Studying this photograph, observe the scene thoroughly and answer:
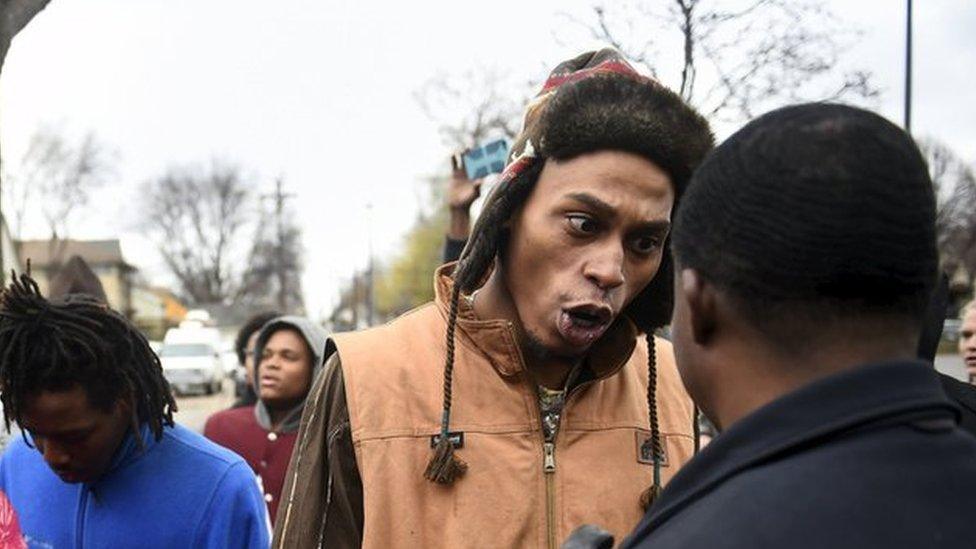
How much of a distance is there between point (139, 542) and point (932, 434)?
2.25 m

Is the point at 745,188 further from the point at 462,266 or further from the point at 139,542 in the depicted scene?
the point at 139,542

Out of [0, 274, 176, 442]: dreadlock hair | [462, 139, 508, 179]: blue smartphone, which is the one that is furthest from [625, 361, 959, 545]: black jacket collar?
[462, 139, 508, 179]: blue smartphone

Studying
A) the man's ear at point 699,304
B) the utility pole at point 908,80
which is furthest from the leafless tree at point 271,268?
the man's ear at point 699,304

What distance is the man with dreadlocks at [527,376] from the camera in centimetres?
241

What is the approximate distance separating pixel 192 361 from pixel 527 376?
33961mm

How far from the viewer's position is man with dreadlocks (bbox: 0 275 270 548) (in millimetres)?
3100

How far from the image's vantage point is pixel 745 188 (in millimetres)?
1438

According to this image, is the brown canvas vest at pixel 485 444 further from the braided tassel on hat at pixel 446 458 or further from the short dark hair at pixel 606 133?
the short dark hair at pixel 606 133

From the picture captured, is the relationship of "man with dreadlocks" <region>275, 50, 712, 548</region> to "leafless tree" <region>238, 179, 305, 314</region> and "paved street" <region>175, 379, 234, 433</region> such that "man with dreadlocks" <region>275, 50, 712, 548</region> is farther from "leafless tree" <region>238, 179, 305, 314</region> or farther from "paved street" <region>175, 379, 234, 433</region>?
"leafless tree" <region>238, 179, 305, 314</region>

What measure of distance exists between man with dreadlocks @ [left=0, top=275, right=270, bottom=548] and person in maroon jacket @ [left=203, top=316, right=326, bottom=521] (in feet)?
8.87

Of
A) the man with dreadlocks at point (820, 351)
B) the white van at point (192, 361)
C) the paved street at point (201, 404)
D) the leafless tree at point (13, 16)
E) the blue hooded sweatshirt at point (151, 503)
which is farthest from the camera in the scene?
the white van at point (192, 361)

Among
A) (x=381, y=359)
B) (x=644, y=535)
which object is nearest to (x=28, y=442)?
(x=381, y=359)

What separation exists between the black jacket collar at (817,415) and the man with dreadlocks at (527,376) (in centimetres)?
98

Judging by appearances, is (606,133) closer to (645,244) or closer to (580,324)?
(645,244)
